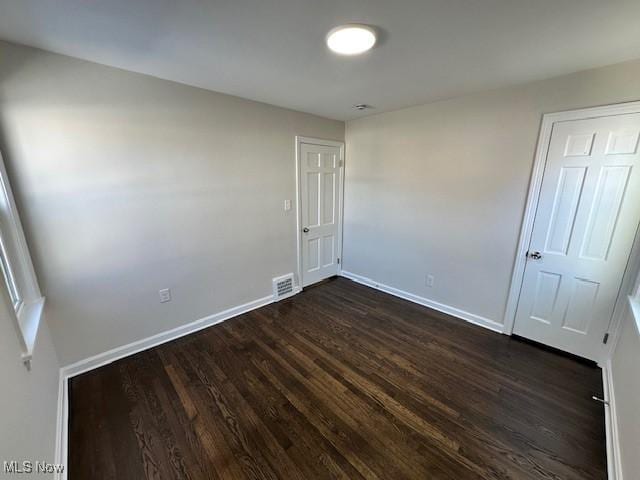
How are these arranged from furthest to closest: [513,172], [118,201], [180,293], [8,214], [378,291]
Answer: [378,291], [180,293], [513,172], [118,201], [8,214]

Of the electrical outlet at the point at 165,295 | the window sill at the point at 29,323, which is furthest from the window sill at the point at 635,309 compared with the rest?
the electrical outlet at the point at 165,295

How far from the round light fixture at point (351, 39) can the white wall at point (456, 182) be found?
1.49 metres

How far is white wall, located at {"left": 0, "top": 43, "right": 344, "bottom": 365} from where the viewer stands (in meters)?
1.68

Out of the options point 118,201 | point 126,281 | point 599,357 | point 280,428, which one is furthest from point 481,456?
point 118,201

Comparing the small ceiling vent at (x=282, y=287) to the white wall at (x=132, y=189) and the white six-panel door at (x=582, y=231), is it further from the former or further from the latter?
the white six-panel door at (x=582, y=231)

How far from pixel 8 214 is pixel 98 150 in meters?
0.65

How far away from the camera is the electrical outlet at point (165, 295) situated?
2.35 metres

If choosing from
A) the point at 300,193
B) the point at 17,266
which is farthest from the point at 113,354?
the point at 300,193

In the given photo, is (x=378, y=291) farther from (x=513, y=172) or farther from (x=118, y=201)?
(x=118, y=201)

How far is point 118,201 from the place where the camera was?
2004 millimetres

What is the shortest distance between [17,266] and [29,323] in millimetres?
412

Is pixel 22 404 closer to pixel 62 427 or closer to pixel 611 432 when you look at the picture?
pixel 62 427

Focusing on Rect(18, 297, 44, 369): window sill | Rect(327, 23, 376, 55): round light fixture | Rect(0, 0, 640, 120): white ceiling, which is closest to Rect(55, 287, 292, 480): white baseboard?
Rect(18, 297, 44, 369): window sill

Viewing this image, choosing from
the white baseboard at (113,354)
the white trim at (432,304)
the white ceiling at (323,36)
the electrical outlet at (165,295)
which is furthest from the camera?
the white trim at (432,304)
